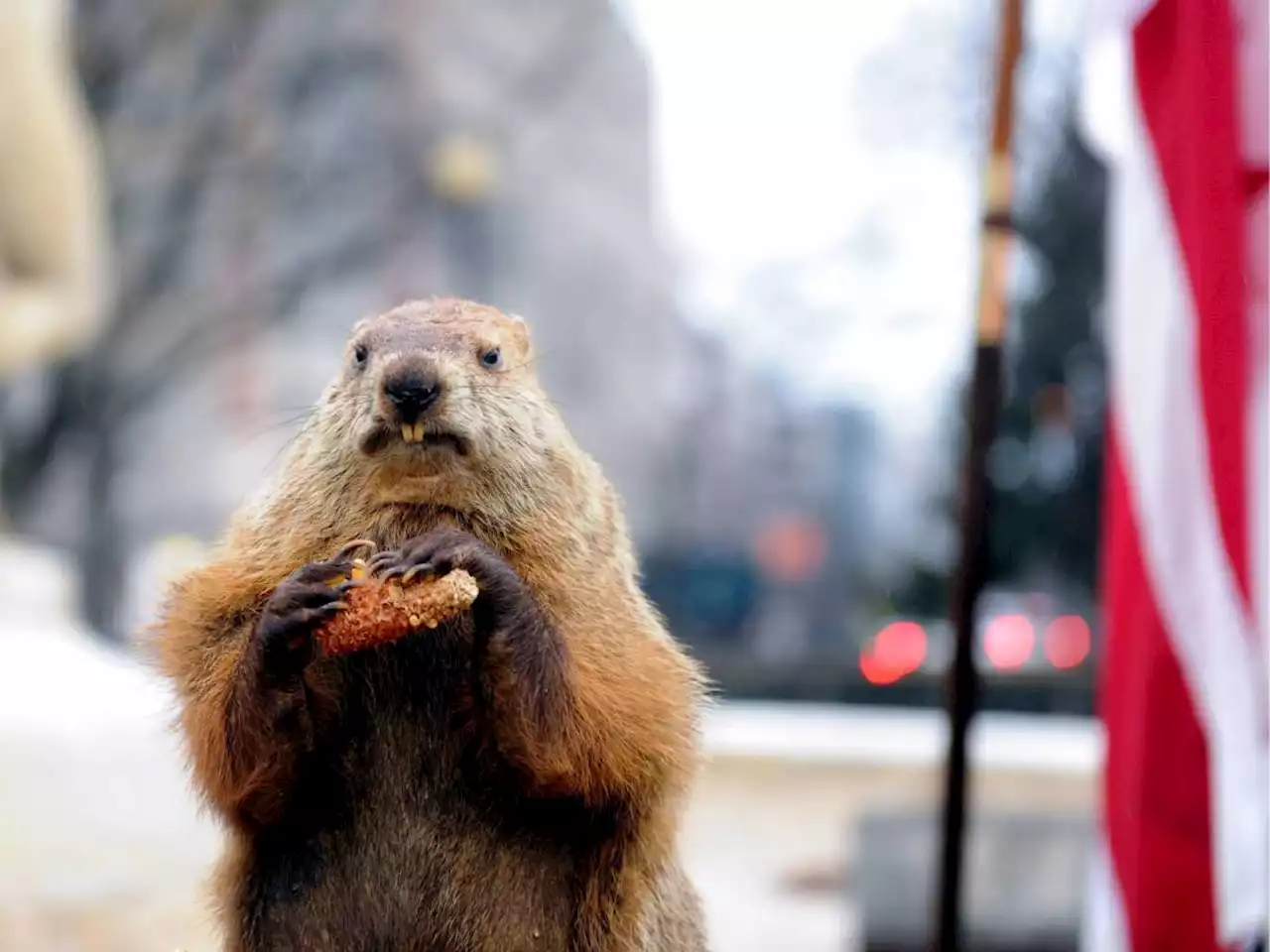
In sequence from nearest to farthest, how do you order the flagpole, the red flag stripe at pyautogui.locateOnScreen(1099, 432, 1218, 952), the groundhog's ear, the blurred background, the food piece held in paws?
the food piece held in paws → the groundhog's ear → the flagpole → the red flag stripe at pyautogui.locateOnScreen(1099, 432, 1218, 952) → the blurred background

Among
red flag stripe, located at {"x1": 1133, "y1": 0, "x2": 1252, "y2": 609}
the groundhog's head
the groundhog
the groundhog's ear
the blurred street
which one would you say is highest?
red flag stripe, located at {"x1": 1133, "y1": 0, "x2": 1252, "y2": 609}

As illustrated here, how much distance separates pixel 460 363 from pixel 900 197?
3.36m

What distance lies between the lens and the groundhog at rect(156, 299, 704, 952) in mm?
714

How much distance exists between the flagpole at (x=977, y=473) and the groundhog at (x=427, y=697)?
35.4 inches

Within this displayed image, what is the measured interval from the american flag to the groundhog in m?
1.20

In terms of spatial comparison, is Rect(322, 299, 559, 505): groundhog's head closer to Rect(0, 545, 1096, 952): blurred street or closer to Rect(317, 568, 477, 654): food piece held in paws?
Rect(317, 568, 477, 654): food piece held in paws

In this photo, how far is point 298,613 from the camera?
2.25 feet

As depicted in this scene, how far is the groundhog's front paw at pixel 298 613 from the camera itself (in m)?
0.68

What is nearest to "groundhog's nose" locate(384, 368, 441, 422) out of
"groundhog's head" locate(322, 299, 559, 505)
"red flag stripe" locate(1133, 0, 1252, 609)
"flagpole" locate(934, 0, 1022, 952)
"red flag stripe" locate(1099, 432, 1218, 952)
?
"groundhog's head" locate(322, 299, 559, 505)

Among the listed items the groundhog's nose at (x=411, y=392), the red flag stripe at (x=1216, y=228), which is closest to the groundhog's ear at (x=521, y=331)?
the groundhog's nose at (x=411, y=392)

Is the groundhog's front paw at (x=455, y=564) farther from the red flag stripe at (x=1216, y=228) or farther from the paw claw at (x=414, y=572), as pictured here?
the red flag stripe at (x=1216, y=228)

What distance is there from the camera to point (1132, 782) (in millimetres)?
1899

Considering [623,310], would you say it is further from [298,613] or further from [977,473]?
[298,613]

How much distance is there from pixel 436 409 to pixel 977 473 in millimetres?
1061
